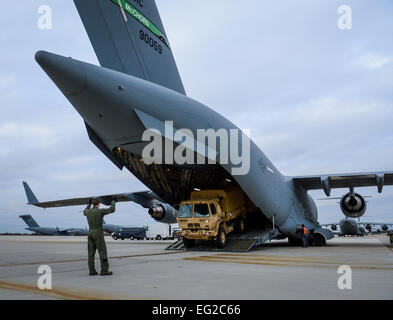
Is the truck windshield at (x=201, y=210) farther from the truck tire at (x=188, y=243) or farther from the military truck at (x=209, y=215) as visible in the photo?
the truck tire at (x=188, y=243)

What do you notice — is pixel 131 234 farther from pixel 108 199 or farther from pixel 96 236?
pixel 96 236

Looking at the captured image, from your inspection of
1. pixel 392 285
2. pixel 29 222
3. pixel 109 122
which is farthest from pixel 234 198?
pixel 29 222

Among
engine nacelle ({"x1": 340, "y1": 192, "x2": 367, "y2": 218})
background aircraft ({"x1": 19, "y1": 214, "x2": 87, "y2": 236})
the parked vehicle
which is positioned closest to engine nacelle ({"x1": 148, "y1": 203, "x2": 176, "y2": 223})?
engine nacelle ({"x1": 340, "y1": 192, "x2": 367, "y2": 218})

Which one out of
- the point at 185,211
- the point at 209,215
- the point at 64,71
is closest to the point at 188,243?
the point at 185,211

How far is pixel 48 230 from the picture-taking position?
51688mm

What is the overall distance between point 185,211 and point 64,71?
7.23 metres

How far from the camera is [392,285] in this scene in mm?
5309

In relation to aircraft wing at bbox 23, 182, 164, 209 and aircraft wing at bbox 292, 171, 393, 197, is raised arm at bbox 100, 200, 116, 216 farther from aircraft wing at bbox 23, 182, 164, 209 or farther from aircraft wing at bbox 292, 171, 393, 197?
aircraft wing at bbox 292, 171, 393, 197

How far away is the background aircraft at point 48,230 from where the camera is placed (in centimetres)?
5097

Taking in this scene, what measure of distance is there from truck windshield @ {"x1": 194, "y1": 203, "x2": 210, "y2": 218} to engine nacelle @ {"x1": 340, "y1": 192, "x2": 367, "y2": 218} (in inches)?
349

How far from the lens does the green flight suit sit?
6.64 meters

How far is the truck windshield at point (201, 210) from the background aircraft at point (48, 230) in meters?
41.7

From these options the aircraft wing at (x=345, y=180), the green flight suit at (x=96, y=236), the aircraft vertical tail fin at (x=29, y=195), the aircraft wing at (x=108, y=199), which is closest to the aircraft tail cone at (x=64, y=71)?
the green flight suit at (x=96, y=236)
